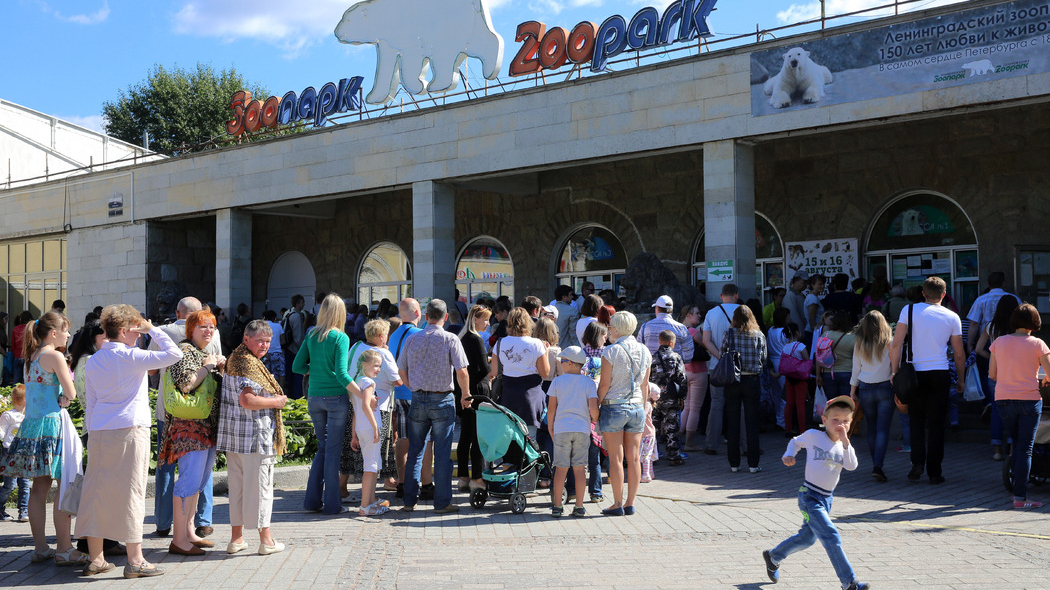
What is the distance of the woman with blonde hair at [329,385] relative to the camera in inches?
305

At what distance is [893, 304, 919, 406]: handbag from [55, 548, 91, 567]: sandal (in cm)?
696

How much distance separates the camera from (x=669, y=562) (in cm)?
634

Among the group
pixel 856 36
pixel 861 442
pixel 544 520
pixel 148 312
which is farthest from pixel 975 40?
pixel 148 312

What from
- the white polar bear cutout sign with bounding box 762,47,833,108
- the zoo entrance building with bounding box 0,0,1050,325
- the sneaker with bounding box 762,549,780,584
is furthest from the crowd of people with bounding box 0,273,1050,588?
the white polar bear cutout sign with bounding box 762,47,833,108

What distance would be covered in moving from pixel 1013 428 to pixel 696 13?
9072 millimetres

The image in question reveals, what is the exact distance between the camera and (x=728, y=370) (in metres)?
9.75

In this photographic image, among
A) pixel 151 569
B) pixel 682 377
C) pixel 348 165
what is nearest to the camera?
pixel 151 569

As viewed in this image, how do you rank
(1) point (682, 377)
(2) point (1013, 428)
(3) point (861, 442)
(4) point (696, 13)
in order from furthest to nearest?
1. (4) point (696, 13)
2. (3) point (861, 442)
3. (1) point (682, 377)
4. (2) point (1013, 428)

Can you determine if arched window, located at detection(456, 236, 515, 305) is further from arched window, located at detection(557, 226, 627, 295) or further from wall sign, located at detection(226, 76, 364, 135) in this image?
wall sign, located at detection(226, 76, 364, 135)

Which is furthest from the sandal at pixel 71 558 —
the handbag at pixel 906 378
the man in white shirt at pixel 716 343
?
the handbag at pixel 906 378

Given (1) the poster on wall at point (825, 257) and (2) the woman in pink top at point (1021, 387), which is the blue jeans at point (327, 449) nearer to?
(2) the woman in pink top at point (1021, 387)

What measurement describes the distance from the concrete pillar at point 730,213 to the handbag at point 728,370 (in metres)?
4.87

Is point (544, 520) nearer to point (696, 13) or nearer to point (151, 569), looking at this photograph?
point (151, 569)

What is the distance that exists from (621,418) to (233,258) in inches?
Answer: 639
